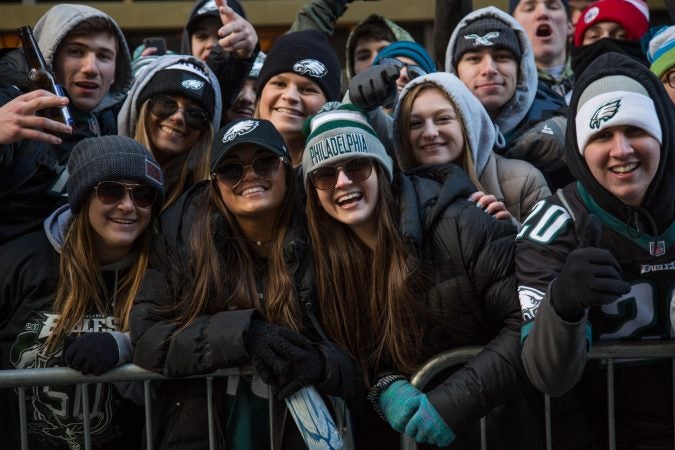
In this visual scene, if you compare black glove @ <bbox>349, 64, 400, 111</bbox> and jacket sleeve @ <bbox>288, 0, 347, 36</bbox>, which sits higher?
jacket sleeve @ <bbox>288, 0, 347, 36</bbox>

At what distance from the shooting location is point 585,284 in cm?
294

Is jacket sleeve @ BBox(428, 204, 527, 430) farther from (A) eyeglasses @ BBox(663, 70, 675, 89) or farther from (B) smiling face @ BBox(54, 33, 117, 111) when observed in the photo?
(B) smiling face @ BBox(54, 33, 117, 111)

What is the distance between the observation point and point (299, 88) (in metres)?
4.79

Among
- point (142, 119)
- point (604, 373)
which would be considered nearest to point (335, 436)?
point (604, 373)

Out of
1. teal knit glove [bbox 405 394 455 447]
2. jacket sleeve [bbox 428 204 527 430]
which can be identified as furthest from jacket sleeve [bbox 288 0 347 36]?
teal knit glove [bbox 405 394 455 447]

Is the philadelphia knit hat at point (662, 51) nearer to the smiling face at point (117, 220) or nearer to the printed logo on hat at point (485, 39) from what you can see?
the printed logo on hat at point (485, 39)

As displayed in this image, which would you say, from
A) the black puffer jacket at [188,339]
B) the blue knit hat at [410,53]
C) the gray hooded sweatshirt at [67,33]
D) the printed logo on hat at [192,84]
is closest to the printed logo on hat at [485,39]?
the blue knit hat at [410,53]

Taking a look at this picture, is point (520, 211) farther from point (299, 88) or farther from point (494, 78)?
point (299, 88)

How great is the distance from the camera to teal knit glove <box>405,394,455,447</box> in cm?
336

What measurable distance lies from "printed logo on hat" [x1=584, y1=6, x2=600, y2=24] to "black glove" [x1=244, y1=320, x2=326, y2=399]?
10.0ft

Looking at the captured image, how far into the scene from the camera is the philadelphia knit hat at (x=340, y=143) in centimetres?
377

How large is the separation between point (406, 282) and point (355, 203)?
386 mm

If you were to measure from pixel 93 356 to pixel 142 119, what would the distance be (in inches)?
59.9

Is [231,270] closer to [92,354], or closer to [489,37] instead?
[92,354]
